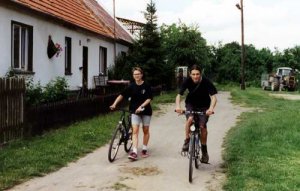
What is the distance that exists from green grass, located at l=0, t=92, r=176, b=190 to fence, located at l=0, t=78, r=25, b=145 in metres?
0.24

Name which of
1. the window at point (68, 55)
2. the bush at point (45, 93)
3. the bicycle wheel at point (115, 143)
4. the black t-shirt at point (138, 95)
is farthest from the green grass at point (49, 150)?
the window at point (68, 55)

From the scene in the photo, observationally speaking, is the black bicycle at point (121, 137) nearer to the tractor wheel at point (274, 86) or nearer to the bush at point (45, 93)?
the bush at point (45, 93)

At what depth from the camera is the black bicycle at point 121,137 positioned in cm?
995

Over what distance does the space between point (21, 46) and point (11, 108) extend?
5.54 meters

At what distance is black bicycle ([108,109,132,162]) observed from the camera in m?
9.95

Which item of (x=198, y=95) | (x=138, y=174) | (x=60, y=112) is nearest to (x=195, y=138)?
(x=198, y=95)

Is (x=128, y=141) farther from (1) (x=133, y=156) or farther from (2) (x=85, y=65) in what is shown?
(2) (x=85, y=65)

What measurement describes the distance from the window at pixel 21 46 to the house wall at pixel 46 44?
0.22 m

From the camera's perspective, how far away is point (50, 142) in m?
11.6

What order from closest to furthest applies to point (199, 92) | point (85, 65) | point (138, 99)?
1. point (199, 92)
2. point (138, 99)
3. point (85, 65)

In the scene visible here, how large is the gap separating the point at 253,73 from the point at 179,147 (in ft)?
172

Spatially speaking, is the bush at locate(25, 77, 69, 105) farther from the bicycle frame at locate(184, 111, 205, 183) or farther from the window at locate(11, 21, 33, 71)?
the bicycle frame at locate(184, 111, 205, 183)

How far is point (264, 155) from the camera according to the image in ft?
34.1

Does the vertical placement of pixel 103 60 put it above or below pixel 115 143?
above
